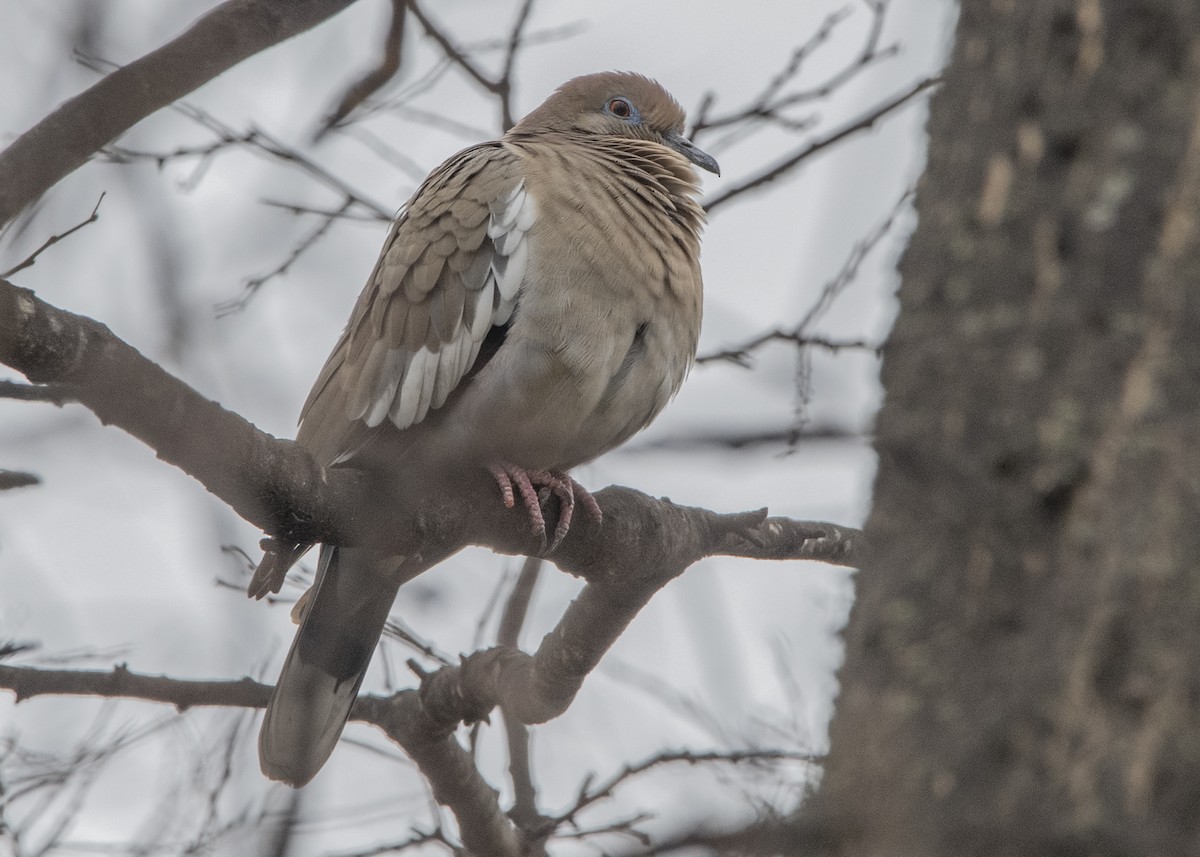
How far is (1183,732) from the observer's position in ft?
3.51

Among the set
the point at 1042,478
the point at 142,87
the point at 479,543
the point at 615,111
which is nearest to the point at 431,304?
the point at 479,543

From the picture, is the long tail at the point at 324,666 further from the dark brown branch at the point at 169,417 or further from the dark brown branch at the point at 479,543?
the dark brown branch at the point at 169,417

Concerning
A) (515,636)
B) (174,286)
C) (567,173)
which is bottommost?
(515,636)

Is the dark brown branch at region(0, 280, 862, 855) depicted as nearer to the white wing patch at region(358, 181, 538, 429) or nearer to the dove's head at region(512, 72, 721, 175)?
the white wing patch at region(358, 181, 538, 429)

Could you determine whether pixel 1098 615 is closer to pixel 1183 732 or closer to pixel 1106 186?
pixel 1183 732

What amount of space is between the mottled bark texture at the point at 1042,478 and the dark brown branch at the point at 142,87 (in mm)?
1777

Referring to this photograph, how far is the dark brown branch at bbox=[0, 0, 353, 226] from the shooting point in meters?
2.41

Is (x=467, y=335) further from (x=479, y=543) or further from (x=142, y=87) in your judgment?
(x=142, y=87)

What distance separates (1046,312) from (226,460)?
1411 millimetres

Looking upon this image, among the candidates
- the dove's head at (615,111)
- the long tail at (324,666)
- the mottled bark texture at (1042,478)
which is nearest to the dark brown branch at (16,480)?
the long tail at (324,666)

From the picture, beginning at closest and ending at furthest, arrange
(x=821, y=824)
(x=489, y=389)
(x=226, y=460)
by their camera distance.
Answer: (x=821, y=824)
(x=226, y=460)
(x=489, y=389)

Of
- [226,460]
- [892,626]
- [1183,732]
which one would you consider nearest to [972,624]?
[892,626]

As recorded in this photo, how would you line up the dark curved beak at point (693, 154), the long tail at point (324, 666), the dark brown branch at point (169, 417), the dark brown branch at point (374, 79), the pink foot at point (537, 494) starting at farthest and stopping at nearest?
the dark curved beak at point (693, 154), the dark brown branch at point (374, 79), the long tail at point (324, 666), the pink foot at point (537, 494), the dark brown branch at point (169, 417)

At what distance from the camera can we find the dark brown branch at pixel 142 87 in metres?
2.41
